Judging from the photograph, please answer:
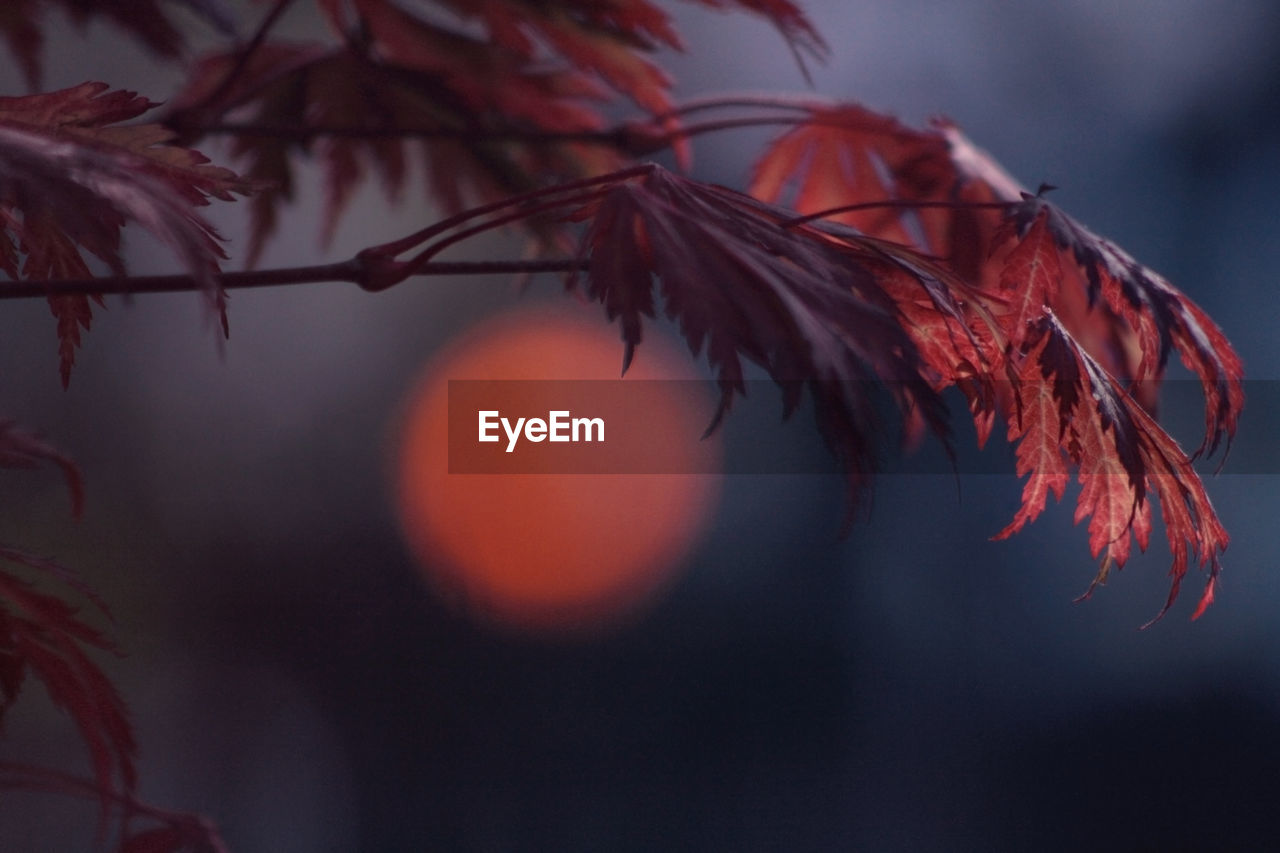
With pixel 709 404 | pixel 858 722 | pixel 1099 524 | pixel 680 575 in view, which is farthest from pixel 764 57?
pixel 1099 524

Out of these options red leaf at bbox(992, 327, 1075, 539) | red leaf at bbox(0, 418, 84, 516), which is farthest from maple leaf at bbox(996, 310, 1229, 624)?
red leaf at bbox(0, 418, 84, 516)

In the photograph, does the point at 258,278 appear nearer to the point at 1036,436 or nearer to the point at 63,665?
the point at 63,665

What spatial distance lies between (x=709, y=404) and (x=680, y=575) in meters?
0.75

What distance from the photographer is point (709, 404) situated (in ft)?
13.4

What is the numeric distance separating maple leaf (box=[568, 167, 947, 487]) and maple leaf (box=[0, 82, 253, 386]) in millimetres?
206

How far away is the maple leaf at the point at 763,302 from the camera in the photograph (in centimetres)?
46

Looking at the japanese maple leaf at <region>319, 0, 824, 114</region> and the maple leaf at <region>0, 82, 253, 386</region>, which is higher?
the japanese maple leaf at <region>319, 0, 824, 114</region>

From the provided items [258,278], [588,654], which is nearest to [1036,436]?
[258,278]

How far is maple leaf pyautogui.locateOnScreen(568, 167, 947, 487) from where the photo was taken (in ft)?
1.50

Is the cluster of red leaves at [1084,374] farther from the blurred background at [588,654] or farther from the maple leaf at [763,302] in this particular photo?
the blurred background at [588,654]

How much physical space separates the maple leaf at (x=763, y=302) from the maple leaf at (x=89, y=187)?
8.1 inches

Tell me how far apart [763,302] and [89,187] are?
0.32 metres

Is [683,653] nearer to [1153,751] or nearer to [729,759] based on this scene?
[729,759]

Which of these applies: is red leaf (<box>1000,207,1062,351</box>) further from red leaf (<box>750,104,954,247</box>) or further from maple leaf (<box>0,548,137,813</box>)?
maple leaf (<box>0,548,137,813</box>)
